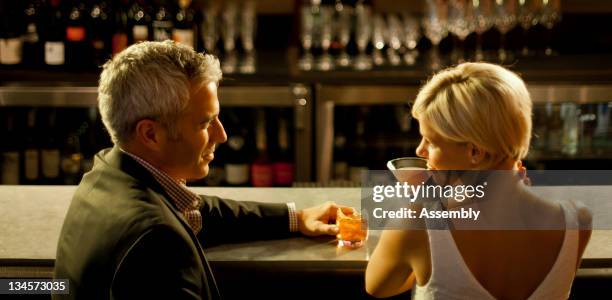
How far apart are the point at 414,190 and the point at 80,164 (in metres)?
2.34

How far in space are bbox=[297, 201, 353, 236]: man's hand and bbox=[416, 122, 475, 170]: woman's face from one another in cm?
33

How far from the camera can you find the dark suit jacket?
1139 mm

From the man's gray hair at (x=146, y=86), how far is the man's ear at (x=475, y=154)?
1.71 feet

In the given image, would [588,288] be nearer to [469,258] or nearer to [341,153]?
[469,258]

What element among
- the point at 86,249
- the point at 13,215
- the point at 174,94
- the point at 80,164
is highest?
the point at 174,94

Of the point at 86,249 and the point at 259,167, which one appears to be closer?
the point at 86,249

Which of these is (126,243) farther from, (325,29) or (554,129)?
(554,129)

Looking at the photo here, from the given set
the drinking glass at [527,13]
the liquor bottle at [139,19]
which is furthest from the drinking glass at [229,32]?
the drinking glass at [527,13]

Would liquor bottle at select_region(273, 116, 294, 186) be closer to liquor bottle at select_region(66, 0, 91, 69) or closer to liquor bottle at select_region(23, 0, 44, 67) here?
liquor bottle at select_region(66, 0, 91, 69)

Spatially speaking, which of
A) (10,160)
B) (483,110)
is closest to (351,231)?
(483,110)

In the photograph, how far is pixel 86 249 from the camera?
1225 mm

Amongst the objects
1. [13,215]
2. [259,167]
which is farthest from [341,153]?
[13,215]

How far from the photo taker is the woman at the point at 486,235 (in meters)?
1.26

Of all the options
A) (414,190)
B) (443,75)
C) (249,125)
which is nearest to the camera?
(443,75)
